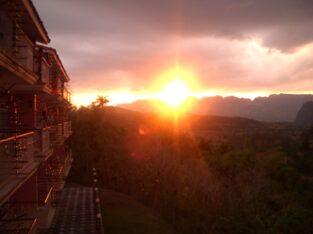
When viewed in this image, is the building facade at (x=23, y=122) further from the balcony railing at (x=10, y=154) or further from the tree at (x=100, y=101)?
the tree at (x=100, y=101)

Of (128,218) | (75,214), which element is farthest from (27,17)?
(128,218)

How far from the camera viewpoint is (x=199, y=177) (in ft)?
77.7

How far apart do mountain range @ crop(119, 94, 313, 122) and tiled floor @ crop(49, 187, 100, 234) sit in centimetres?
13141

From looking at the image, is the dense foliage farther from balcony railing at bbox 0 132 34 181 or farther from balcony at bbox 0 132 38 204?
balcony railing at bbox 0 132 34 181

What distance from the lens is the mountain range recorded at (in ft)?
517

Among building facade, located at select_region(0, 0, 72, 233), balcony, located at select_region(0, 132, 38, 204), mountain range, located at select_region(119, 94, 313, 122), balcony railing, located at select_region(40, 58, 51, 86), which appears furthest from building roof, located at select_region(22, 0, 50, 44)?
mountain range, located at select_region(119, 94, 313, 122)

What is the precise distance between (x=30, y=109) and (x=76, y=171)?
2352 centimetres

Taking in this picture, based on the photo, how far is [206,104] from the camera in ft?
574

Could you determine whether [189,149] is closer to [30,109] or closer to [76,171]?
[76,171]

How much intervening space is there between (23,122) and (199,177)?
14.2 m

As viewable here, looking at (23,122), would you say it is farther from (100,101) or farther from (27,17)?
(100,101)

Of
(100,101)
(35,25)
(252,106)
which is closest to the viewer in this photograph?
(35,25)

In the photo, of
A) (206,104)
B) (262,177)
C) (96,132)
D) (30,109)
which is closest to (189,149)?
(96,132)

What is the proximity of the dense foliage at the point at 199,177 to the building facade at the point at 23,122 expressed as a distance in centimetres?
895
